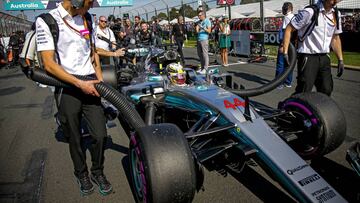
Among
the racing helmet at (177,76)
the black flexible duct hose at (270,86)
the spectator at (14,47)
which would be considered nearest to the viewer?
the black flexible duct hose at (270,86)

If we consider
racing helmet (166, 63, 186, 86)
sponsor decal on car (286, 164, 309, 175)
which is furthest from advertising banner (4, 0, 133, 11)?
sponsor decal on car (286, 164, 309, 175)

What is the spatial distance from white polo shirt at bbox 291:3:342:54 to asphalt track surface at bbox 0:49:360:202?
1279 mm

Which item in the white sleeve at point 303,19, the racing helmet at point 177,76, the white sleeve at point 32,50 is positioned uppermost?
the white sleeve at point 303,19

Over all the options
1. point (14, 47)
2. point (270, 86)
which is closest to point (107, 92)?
point (270, 86)

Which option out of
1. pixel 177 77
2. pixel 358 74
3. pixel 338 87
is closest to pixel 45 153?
pixel 177 77

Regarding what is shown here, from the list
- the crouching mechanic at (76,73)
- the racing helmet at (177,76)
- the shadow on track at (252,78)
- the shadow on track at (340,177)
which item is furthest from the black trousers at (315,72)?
the shadow on track at (252,78)

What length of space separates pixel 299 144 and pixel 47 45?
8.64ft

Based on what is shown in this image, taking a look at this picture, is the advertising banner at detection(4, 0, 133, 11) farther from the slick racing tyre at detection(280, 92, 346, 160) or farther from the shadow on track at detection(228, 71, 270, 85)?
the slick racing tyre at detection(280, 92, 346, 160)

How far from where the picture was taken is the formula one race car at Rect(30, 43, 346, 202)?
225 cm

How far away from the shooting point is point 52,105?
7.24 meters

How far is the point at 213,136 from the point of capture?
10.2ft

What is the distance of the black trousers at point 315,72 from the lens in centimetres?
394

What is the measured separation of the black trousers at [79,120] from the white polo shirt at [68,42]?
24 centimetres

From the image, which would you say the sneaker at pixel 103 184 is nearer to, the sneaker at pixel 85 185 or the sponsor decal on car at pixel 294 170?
the sneaker at pixel 85 185
